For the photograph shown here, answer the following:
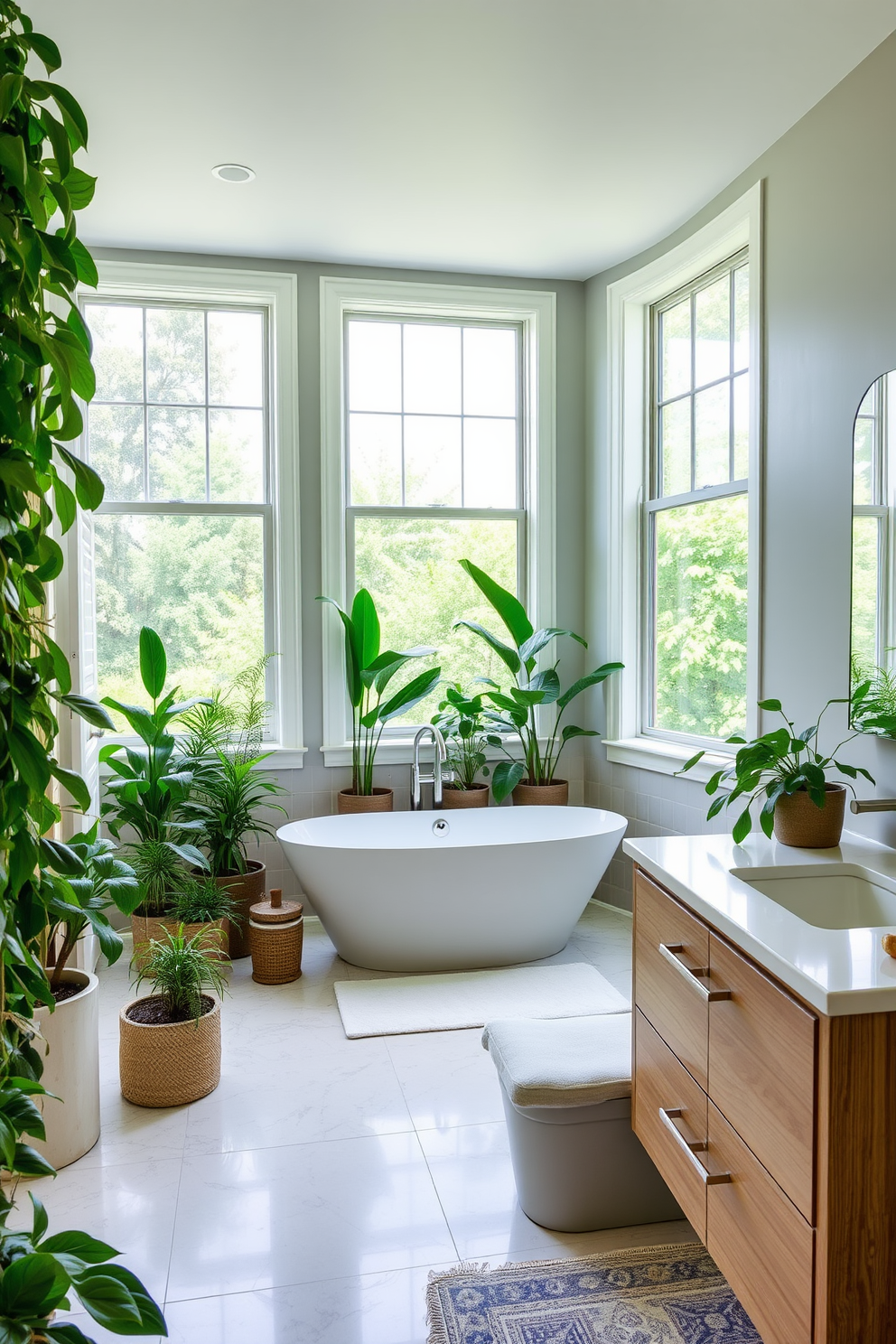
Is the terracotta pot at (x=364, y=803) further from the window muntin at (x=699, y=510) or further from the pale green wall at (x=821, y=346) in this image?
the pale green wall at (x=821, y=346)

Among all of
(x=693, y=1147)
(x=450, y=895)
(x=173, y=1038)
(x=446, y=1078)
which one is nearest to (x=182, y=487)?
(x=450, y=895)

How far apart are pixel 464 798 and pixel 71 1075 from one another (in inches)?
84.7

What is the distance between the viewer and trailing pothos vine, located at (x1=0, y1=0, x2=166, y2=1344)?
739mm

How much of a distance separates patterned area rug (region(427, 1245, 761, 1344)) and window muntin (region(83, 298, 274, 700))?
2852mm

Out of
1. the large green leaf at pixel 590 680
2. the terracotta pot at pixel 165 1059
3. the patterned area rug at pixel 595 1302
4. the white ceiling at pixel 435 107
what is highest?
the white ceiling at pixel 435 107

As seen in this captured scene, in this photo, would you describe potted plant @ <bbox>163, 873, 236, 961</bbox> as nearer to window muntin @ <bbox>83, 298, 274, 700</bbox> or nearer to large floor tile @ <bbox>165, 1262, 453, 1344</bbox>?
window muntin @ <bbox>83, 298, 274, 700</bbox>

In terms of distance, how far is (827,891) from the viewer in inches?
79.3

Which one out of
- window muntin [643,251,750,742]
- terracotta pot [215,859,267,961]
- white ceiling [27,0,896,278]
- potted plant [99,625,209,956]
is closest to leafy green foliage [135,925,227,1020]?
potted plant [99,625,209,956]

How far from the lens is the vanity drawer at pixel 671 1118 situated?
1686mm

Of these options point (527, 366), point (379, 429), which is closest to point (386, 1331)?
point (379, 429)

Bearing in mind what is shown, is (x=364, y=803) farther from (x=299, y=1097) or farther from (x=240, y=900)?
(x=299, y=1097)

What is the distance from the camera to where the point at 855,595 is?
2.64 metres

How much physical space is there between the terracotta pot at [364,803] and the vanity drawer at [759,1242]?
8.51ft

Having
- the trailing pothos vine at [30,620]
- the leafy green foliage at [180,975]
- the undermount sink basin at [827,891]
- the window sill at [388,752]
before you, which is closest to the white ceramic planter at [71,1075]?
the leafy green foliage at [180,975]
